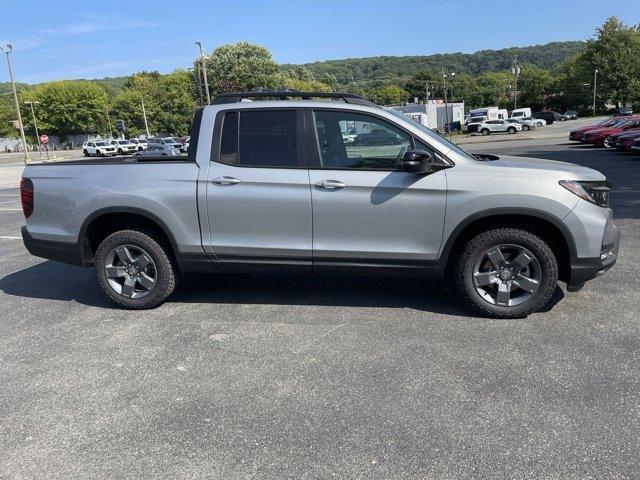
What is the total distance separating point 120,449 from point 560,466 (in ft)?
7.59

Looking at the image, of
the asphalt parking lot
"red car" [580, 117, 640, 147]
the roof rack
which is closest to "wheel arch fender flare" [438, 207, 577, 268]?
the asphalt parking lot

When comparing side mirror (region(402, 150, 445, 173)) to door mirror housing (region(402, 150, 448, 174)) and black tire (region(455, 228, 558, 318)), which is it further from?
black tire (region(455, 228, 558, 318))

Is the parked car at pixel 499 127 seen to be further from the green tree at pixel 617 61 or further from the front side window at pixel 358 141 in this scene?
the front side window at pixel 358 141

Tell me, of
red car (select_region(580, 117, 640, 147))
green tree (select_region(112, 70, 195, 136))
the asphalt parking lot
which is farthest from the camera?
green tree (select_region(112, 70, 195, 136))

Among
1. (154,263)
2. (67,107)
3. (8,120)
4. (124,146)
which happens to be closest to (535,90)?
(124,146)

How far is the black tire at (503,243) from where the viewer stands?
4.31m

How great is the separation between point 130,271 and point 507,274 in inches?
136

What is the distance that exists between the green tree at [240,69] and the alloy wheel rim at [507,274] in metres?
66.4

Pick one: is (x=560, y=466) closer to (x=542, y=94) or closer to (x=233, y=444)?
(x=233, y=444)

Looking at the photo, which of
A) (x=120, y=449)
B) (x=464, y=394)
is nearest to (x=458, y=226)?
(x=464, y=394)

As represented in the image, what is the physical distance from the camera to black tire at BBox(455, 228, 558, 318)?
170 inches

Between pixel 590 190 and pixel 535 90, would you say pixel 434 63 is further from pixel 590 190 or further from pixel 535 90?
pixel 590 190

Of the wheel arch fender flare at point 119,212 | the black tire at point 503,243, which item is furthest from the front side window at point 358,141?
the wheel arch fender flare at point 119,212

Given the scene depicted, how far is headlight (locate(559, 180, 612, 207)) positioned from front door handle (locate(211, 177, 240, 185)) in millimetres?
2731
